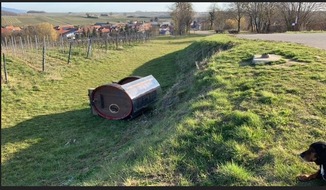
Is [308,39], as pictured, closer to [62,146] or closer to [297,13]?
[62,146]

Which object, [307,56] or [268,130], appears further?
[307,56]

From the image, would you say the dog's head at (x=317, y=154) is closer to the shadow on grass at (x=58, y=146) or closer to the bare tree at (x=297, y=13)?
the shadow on grass at (x=58, y=146)

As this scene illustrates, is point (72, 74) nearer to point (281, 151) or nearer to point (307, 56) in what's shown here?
point (307, 56)

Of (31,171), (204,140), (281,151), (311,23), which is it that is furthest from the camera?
(311,23)

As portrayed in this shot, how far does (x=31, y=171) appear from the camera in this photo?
6262mm

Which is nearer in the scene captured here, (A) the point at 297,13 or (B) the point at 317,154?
(B) the point at 317,154

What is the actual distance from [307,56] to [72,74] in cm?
1205

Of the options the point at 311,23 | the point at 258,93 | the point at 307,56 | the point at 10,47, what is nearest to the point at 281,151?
the point at 258,93

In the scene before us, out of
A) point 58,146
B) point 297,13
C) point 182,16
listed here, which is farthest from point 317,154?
point 182,16

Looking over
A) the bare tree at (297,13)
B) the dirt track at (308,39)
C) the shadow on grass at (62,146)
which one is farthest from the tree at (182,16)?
the shadow on grass at (62,146)

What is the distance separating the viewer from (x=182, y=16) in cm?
6166

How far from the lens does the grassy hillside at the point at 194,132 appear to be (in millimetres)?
4207

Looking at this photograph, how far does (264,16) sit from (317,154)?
40.9m

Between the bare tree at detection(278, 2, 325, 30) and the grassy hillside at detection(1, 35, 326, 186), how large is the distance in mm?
25169
